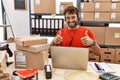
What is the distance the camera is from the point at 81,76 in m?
1.45

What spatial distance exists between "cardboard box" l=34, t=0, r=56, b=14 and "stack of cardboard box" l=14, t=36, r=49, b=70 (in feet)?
4.64

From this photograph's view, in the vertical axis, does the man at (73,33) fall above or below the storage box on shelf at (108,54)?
above

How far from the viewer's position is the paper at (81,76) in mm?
1417

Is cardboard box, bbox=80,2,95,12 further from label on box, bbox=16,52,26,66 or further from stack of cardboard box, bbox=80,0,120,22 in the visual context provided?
label on box, bbox=16,52,26,66

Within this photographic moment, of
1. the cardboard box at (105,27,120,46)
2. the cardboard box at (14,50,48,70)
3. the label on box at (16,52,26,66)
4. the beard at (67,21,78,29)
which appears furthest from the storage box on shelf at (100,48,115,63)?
the label on box at (16,52,26,66)

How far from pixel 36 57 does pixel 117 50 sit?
1745 millimetres

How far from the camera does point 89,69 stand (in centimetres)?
164

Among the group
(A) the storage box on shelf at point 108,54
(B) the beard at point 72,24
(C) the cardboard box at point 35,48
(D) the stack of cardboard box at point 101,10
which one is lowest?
(A) the storage box on shelf at point 108,54

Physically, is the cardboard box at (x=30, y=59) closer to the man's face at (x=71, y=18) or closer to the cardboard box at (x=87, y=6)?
the man's face at (x=71, y=18)

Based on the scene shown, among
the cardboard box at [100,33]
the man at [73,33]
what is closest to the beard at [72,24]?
the man at [73,33]

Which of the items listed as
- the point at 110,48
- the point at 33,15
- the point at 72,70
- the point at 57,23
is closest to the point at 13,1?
the point at 33,15

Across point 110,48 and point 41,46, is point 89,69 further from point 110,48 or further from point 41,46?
point 110,48

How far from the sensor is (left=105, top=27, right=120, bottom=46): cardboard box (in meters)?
2.82

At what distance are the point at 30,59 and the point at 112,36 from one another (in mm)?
1721
